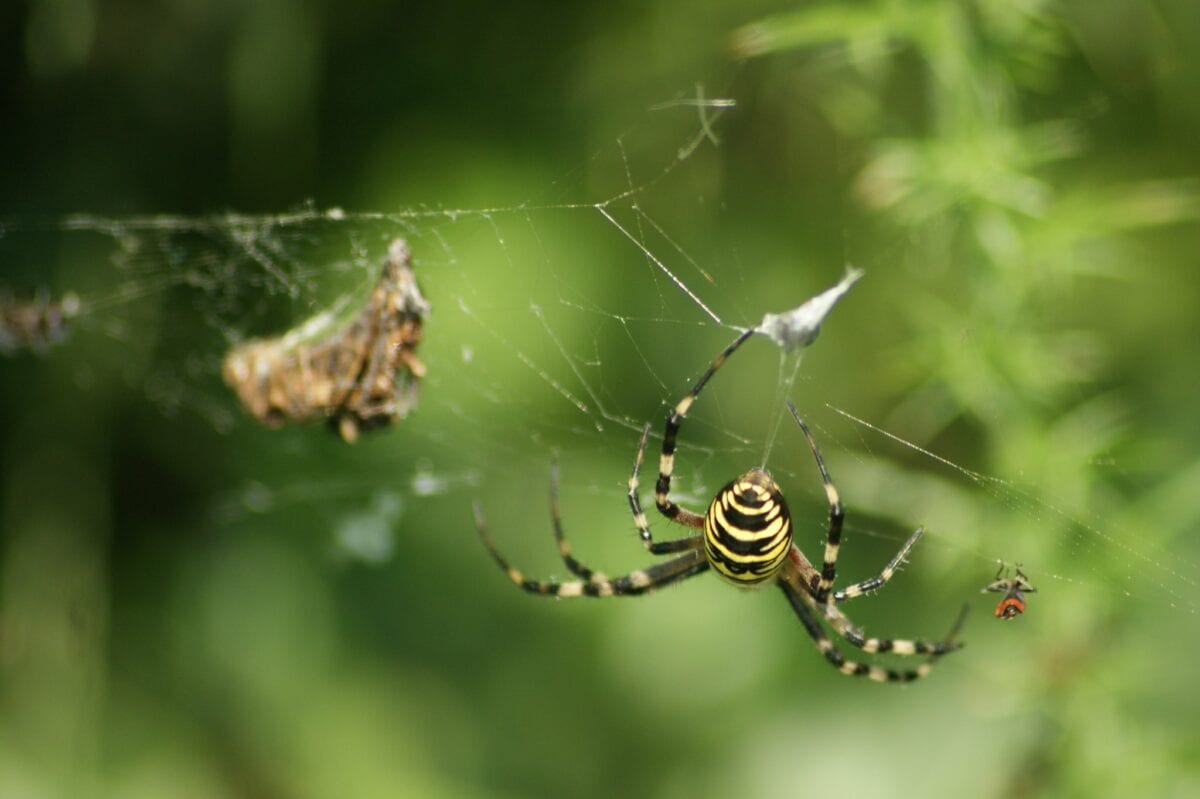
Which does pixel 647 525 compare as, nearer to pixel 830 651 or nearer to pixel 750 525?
pixel 750 525

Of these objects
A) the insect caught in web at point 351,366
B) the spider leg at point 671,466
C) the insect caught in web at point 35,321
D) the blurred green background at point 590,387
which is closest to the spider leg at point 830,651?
the blurred green background at point 590,387

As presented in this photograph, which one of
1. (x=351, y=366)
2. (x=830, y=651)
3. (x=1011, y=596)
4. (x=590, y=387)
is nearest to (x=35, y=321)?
(x=351, y=366)

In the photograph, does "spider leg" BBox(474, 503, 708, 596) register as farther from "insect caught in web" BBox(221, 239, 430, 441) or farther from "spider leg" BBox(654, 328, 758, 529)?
"insect caught in web" BBox(221, 239, 430, 441)

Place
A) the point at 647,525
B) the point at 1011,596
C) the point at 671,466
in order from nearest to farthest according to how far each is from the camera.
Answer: the point at 1011,596 < the point at 671,466 < the point at 647,525

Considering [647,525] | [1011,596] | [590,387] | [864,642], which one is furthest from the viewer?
[590,387]

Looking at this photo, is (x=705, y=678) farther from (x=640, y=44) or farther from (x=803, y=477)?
(x=640, y=44)

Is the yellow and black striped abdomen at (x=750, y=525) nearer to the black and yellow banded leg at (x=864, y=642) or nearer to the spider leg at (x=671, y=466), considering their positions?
the spider leg at (x=671, y=466)

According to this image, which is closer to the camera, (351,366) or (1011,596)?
(1011,596)

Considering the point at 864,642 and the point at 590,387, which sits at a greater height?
the point at 590,387
